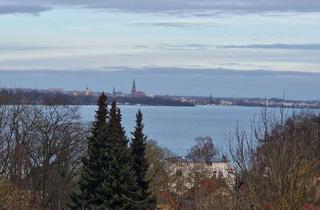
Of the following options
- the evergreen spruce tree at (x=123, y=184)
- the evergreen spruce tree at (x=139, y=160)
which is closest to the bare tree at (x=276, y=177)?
the evergreen spruce tree at (x=123, y=184)

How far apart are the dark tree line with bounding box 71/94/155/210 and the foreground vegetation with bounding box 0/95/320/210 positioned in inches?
1.5

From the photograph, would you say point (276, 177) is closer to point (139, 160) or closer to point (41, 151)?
point (139, 160)

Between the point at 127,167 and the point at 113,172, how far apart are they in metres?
0.70

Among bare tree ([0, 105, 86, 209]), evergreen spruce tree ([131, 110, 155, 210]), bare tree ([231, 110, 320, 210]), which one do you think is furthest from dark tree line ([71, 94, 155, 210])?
bare tree ([0, 105, 86, 209])

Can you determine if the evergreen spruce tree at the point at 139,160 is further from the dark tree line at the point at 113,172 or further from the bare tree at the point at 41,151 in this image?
the bare tree at the point at 41,151

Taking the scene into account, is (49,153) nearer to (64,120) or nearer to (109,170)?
(64,120)

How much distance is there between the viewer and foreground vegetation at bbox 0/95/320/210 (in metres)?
19.2

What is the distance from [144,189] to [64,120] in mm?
15243

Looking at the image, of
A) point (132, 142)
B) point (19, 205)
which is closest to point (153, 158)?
point (132, 142)

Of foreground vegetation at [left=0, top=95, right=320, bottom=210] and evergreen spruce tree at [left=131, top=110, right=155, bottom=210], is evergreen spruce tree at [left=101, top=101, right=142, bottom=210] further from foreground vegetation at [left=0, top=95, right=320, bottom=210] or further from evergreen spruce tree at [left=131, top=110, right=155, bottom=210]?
evergreen spruce tree at [left=131, top=110, right=155, bottom=210]

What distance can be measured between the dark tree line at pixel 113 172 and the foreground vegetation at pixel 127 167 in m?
0.04

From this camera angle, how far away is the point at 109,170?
29.5 m

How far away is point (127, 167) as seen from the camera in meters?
29.0

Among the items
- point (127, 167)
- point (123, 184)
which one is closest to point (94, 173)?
point (123, 184)
